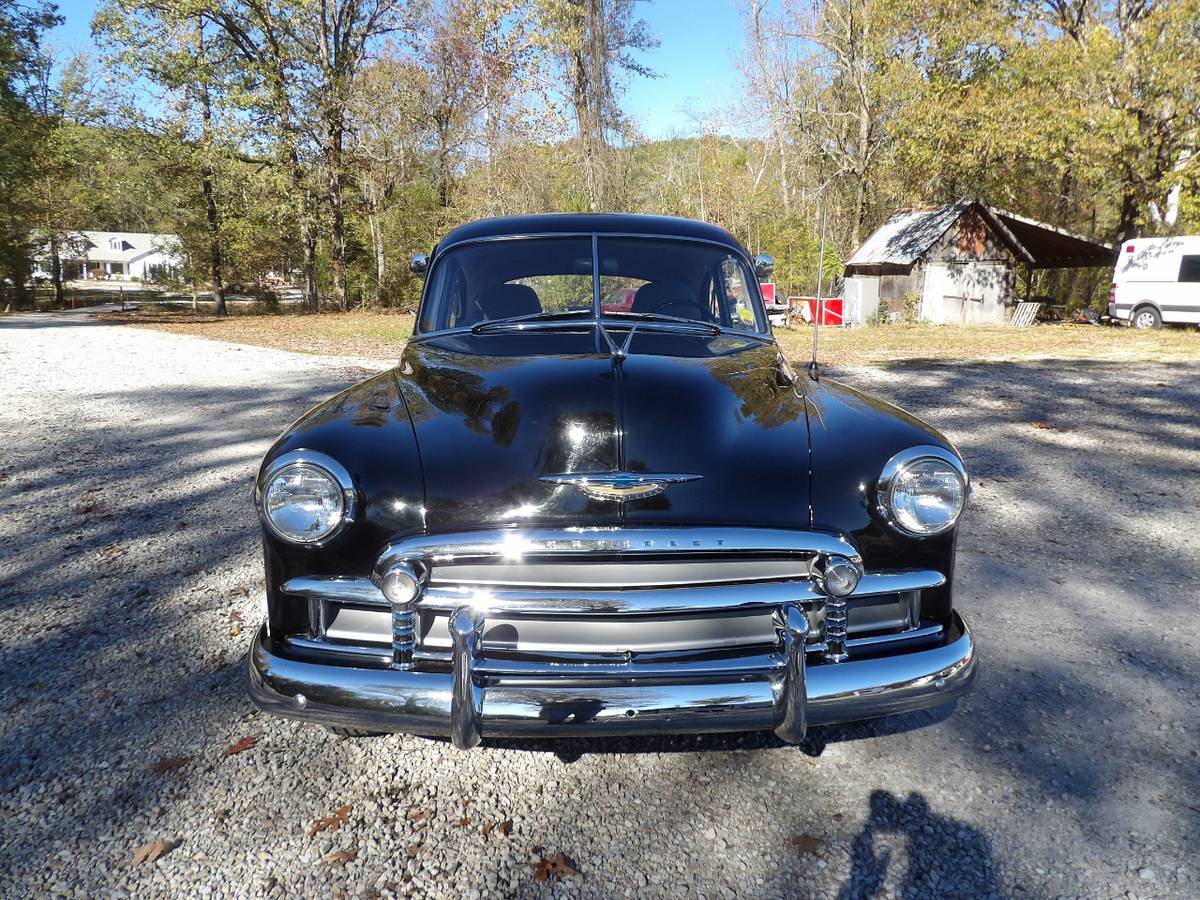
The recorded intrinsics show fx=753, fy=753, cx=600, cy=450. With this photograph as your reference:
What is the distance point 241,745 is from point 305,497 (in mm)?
997

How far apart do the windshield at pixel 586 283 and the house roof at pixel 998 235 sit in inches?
1014

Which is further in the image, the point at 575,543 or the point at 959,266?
the point at 959,266

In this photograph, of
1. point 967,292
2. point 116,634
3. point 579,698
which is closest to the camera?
point 579,698

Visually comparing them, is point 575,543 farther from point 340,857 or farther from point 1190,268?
point 1190,268

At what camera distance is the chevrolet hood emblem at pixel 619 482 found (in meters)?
2.09

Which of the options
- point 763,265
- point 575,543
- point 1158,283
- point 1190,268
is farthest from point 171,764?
point 1158,283

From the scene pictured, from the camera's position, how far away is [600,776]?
2383 millimetres

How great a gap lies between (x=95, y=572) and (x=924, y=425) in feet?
13.2

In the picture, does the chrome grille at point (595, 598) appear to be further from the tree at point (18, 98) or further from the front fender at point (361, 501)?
the tree at point (18, 98)

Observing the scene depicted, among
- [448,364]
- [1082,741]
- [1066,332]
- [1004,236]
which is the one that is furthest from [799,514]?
[1004,236]

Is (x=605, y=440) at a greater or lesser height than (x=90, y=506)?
greater

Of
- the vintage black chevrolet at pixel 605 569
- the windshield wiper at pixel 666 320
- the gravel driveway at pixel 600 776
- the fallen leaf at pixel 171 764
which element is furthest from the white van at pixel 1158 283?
the fallen leaf at pixel 171 764

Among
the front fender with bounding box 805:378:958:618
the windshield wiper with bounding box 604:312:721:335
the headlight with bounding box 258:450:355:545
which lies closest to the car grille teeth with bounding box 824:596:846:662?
the front fender with bounding box 805:378:958:618

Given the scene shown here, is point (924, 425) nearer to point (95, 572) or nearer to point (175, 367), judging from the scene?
point (95, 572)
